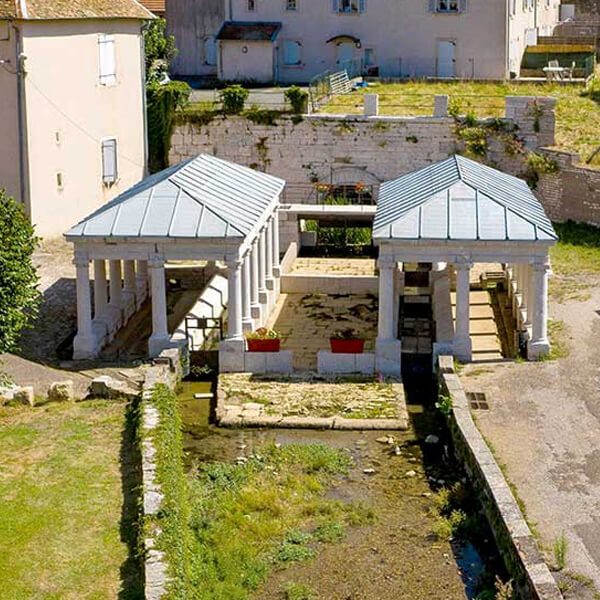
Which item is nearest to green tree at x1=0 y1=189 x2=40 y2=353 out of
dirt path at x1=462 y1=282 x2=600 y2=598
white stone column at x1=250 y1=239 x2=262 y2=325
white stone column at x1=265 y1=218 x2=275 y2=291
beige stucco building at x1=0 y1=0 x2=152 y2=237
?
white stone column at x1=250 y1=239 x2=262 y2=325

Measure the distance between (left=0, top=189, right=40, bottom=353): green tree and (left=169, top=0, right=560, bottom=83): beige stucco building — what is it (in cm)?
2618

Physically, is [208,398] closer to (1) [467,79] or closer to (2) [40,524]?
(2) [40,524]

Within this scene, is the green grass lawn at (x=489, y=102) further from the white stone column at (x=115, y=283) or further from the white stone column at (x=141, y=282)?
the white stone column at (x=115, y=283)

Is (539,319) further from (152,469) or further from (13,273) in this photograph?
(13,273)

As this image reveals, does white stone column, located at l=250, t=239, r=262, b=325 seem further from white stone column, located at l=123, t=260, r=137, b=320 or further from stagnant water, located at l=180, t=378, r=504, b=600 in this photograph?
stagnant water, located at l=180, t=378, r=504, b=600

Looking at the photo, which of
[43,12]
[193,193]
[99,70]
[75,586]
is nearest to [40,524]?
[75,586]

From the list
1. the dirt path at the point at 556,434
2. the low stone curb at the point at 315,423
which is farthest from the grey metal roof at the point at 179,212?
the dirt path at the point at 556,434

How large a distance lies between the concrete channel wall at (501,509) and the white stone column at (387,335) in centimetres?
209

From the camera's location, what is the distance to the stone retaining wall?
552 inches

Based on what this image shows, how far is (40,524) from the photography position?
52.5 ft

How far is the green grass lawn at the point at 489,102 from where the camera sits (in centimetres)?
3775

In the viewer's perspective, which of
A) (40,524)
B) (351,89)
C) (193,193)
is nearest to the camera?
(40,524)

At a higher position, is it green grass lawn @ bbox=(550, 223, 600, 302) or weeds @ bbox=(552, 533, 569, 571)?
green grass lawn @ bbox=(550, 223, 600, 302)

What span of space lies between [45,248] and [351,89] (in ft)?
48.9
